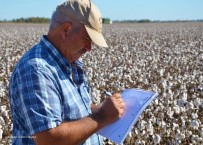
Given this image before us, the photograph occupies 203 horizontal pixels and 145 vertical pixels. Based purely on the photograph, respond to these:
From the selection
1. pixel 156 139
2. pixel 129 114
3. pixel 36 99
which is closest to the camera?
pixel 36 99

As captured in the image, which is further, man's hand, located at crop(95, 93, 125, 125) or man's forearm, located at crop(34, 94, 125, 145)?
man's hand, located at crop(95, 93, 125, 125)

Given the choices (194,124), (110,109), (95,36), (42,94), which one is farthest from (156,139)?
(42,94)

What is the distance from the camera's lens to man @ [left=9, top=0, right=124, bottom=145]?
180 centimetres

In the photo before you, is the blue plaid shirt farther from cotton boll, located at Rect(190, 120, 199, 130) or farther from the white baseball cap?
cotton boll, located at Rect(190, 120, 199, 130)

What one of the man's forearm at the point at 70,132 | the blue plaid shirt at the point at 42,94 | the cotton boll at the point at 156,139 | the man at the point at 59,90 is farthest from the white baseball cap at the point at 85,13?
the cotton boll at the point at 156,139

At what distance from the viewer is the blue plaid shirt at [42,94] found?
1.79 metres

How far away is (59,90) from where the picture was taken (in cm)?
191

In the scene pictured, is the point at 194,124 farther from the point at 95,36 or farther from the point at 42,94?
the point at 42,94

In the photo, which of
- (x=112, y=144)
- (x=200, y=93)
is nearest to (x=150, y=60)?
(x=200, y=93)

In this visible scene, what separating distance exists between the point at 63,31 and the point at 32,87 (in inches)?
12.4

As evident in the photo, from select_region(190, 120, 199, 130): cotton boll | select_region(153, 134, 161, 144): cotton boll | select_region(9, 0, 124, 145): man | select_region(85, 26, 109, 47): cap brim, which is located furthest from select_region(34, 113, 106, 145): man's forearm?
select_region(190, 120, 199, 130): cotton boll

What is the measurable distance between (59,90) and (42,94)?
0.12m

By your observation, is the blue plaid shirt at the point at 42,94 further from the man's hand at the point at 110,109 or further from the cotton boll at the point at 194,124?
the cotton boll at the point at 194,124

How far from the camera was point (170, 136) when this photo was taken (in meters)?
4.70
